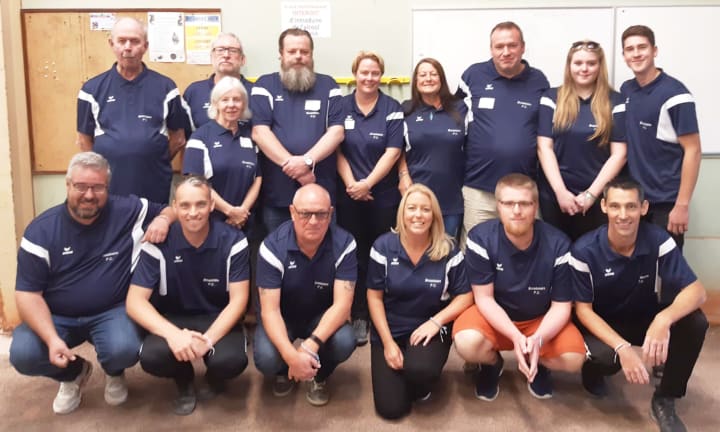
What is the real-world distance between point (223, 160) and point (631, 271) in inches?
73.0

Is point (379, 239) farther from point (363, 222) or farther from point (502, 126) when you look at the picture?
point (502, 126)

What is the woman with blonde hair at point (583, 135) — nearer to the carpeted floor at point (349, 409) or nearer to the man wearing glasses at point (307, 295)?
the carpeted floor at point (349, 409)

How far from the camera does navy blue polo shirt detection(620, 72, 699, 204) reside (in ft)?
8.75

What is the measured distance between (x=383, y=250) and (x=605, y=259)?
35.4 inches

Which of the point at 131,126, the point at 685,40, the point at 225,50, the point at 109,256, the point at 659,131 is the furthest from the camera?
the point at 685,40

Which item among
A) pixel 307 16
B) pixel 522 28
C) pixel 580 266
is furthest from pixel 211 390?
pixel 522 28

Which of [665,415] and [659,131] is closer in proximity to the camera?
[665,415]

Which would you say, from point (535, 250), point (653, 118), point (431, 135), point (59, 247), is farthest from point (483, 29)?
point (59, 247)

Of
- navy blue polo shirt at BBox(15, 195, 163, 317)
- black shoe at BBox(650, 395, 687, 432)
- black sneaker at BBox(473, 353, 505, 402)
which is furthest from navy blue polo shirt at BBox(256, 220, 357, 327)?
black shoe at BBox(650, 395, 687, 432)

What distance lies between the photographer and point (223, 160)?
9.23 ft

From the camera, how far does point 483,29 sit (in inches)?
137

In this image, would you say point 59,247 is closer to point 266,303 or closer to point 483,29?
point 266,303

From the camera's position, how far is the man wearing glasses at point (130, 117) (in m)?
2.84

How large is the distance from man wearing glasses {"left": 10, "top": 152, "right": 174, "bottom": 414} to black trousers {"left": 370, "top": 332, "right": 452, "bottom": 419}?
1.00 m
